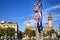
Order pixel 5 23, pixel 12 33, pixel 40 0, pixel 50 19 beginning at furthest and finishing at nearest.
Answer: pixel 50 19, pixel 5 23, pixel 12 33, pixel 40 0

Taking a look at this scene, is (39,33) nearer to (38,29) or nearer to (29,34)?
(38,29)

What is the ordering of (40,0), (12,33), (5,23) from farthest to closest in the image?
(5,23) < (12,33) < (40,0)

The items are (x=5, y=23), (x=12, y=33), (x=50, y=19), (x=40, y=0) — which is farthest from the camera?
(x=50, y=19)

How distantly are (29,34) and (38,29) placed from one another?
3496 inches

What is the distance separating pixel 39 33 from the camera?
52.4 meters

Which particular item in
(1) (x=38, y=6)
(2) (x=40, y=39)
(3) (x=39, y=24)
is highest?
(1) (x=38, y=6)

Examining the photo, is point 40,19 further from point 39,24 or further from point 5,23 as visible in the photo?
point 5,23

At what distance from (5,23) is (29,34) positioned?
4404 centimetres

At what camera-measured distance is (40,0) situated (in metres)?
49.7

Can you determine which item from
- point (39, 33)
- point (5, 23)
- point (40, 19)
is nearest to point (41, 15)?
point (40, 19)

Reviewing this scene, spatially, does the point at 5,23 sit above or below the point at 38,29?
above

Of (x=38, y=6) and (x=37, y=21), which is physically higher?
(x=38, y=6)

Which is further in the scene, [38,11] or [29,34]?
[29,34]

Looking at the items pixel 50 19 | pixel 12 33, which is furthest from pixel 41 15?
pixel 50 19
